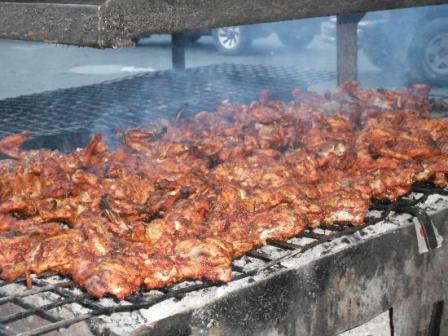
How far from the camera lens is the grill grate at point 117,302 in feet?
9.93

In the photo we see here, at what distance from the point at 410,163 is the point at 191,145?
1676 millimetres

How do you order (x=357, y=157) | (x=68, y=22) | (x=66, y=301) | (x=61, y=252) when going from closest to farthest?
(x=68, y=22)
(x=66, y=301)
(x=61, y=252)
(x=357, y=157)

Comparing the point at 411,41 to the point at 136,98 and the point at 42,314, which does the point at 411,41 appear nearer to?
the point at 136,98

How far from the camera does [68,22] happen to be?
113 inches

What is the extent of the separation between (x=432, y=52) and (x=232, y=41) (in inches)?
353

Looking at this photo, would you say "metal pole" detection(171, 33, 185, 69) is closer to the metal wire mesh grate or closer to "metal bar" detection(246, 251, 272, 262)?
the metal wire mesh grate

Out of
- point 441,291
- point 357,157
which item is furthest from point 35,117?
point 441,291

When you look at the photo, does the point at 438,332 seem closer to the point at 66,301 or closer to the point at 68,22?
the point at 66,301

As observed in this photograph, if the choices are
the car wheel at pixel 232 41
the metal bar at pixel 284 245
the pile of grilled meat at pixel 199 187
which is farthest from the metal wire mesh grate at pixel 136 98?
the car wheel at pixel 232 41

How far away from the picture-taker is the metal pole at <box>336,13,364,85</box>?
750 cm

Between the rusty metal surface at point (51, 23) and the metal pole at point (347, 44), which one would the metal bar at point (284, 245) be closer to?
the rusty metal surface at point (51, 23)

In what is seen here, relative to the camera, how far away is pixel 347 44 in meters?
7.57

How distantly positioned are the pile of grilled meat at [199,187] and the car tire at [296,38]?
16606 mm

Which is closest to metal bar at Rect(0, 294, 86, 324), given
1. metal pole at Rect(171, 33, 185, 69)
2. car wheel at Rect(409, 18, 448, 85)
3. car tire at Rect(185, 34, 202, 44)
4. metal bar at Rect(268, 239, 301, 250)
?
metal bar at Rect(268, 239, 301, 250)
